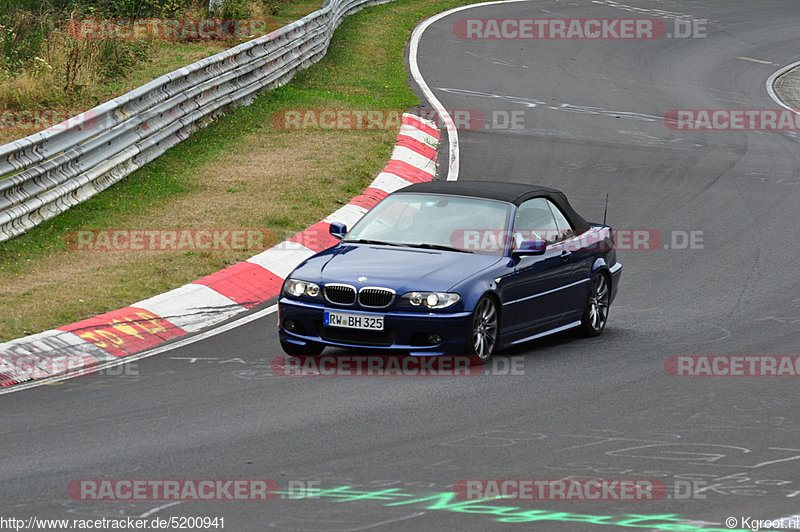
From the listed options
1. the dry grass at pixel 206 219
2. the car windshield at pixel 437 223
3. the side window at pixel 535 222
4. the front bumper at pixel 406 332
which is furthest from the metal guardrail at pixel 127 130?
the side window at pixel 535 222

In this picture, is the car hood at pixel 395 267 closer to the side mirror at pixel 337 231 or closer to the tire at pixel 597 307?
the side mirror at pixel 337 231

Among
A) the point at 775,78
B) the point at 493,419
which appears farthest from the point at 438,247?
the point at 775,78

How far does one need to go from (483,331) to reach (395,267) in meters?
0.89

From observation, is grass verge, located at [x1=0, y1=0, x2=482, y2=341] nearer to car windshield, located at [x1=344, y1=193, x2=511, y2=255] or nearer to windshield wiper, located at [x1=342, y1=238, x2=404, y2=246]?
windshield wiper, located at [x1=342, y1=238, x2=404, y2=246]

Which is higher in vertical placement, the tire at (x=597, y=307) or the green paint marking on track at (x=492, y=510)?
the tire at (x=597, y=307)

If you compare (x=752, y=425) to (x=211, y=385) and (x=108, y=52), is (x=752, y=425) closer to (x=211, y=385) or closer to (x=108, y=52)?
(x=211, y=385)

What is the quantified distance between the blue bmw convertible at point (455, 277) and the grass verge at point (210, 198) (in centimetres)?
243

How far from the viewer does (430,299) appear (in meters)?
9.73

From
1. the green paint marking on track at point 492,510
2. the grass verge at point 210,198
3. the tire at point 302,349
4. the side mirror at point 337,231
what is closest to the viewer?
the green paint marking on track at point 492,510

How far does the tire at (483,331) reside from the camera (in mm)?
9828

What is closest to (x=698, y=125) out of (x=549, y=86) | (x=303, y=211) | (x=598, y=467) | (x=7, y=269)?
(x=549, y=86)

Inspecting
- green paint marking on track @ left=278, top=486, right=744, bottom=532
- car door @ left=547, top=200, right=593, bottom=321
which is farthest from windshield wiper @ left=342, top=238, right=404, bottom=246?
green paint marking on track @ left=278, top=486, right=744, bottom=532

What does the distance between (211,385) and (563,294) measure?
3508 mm

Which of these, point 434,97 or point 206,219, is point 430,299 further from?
point 434,97
